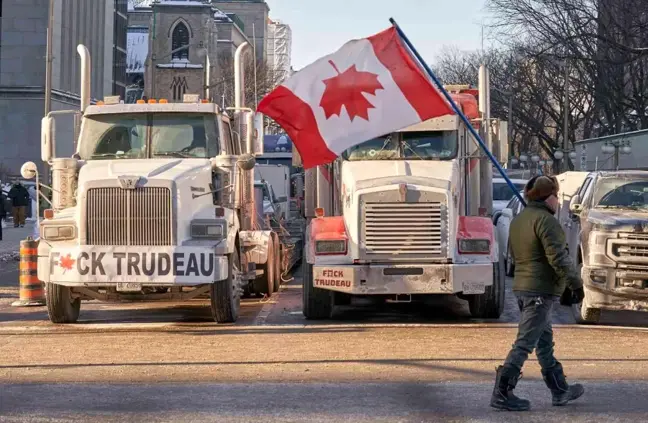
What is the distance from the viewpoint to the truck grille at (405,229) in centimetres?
1616

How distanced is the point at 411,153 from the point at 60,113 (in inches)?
177

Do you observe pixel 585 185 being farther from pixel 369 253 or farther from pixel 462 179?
pixel 369 253

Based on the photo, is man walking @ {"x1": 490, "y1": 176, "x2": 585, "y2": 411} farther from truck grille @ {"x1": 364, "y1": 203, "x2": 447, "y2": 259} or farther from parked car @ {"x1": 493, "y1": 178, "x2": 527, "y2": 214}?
parked car @ {"x1": 493, "y1": 178, "x2": 527, "y2": 214}

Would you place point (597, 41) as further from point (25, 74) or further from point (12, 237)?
point (25, 74)

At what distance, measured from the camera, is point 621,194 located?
1767 centimetres

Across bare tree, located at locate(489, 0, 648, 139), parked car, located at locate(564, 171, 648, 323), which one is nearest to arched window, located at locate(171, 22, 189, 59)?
bare tree, located at locate(489, 0, 648, 139)

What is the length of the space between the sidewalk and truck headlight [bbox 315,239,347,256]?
1906cm

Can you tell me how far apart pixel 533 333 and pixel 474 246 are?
6.27 m

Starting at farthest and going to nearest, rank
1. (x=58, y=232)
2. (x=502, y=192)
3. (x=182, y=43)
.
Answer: (x=182, y=43), (x=502, y=192), (x=58, y=232)

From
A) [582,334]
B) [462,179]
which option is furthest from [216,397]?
[462,179]

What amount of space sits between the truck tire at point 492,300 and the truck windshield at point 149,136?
3.80 meters

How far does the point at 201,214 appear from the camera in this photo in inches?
642

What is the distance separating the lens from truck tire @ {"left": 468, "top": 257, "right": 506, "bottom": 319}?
55.0 ft

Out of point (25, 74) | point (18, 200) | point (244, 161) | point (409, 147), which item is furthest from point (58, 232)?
point (25, 74)
